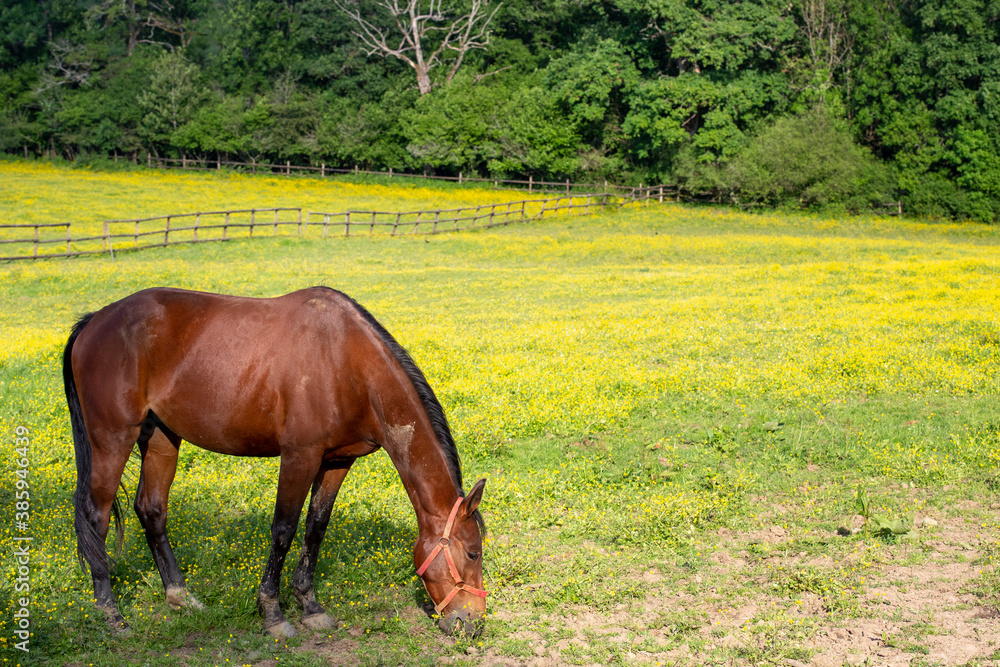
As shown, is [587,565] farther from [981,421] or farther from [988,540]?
[981,421]

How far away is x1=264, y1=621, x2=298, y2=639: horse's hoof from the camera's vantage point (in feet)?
19.2

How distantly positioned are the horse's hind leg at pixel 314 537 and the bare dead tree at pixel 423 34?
63.4 metres

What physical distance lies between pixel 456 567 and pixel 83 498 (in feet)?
9.50

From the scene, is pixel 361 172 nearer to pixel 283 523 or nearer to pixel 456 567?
pixel 283 523

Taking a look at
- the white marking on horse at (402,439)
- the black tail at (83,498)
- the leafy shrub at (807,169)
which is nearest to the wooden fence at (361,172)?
the leafy shrub at (807,169)

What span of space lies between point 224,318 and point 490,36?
68588mm

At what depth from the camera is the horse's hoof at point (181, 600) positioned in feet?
20.1

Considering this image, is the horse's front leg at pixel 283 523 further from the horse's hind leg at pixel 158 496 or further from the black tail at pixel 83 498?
the black tail at pixel 83 498

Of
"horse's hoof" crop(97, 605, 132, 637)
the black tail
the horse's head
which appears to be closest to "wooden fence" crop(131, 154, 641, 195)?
the black tail

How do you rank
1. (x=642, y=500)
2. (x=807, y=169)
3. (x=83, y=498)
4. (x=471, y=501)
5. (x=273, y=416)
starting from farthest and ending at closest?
(x=807, y=169), (x=642, y=500), (x=83, y=498), (x=273, y=416), (x=471, y=501)

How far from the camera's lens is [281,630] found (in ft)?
19.3

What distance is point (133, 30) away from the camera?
268 ft

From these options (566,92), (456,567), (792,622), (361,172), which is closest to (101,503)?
(456,567)

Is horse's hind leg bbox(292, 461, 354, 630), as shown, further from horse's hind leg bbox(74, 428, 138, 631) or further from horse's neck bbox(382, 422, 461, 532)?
horse's hind leg bbox(74, 428, 138, 631)
